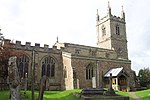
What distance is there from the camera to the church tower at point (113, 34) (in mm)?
53719

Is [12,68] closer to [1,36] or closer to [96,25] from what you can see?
[1,36]

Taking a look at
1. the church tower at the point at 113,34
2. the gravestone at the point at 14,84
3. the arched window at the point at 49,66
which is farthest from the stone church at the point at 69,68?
the gravestone at the point at 14,84

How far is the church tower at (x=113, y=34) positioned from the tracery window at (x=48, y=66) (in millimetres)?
19964

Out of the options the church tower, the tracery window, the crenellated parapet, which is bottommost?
the tracery window

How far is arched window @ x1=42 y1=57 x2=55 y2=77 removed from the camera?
1475 inches

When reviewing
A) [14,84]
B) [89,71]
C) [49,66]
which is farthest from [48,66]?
[14,84]

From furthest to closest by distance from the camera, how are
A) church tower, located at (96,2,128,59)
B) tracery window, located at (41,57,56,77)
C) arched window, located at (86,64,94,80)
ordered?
church tower, located at (96,2,128,59) → arched window, located at (86,64,94,80) → tracery window, located at (41,57,56,77)

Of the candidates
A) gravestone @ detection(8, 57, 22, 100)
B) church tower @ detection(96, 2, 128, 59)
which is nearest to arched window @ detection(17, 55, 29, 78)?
church tower @ detection(96, 2, 128, 59)

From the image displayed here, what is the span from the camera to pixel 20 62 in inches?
1390

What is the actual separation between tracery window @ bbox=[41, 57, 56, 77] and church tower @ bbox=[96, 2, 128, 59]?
1996cm

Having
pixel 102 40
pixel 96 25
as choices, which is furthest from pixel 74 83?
pixel 96 25

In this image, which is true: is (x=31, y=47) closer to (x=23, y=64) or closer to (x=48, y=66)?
(x=23, y=64)

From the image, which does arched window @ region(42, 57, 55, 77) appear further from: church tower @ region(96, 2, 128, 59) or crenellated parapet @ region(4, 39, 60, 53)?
church tower @ region(96, 2, 128, 59)

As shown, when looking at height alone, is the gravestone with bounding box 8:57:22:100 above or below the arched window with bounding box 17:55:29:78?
below
